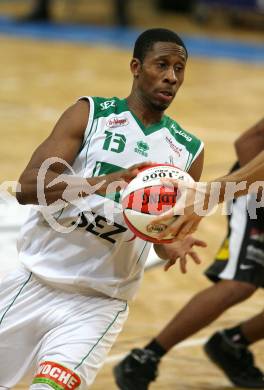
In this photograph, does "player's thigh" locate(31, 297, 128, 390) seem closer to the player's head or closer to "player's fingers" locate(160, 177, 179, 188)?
"player's fingers" locate(160, 177, 179, 188)

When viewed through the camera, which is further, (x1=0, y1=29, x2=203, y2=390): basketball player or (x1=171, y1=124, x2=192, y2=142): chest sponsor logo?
(x1=171, y1=124, x2=192, y2=142): chest sponsor logo

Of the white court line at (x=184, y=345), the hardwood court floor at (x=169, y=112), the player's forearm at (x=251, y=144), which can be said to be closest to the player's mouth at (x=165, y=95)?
the player's forearm at (x=251, y=144)

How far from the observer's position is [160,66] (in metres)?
4.43

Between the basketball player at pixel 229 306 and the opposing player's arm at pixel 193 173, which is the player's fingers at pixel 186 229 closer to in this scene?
the opposing player's arm at pixel 193 173

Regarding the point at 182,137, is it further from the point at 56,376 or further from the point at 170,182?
the point at 56,376

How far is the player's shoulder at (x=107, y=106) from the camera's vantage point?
4.48 metres

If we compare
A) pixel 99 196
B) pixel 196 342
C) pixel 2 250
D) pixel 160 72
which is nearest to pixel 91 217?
pixel 99 196

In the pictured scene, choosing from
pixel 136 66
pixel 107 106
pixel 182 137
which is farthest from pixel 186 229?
pixel 136 66

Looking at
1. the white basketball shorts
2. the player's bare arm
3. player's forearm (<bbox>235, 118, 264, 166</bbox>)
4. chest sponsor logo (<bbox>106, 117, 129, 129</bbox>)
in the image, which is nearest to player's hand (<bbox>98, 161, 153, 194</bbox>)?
the player's bare arm

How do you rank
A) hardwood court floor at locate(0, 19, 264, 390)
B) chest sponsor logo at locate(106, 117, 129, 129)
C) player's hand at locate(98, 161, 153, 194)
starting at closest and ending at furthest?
player's hand at locate(98, 161, 153, 194) < chest sponsor logo at locate(106, 117, 129, 129) < hardwood court floor at locate(0, 19, 264, 390)

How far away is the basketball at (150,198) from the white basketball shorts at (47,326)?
0.56 m

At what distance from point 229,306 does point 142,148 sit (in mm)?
1551

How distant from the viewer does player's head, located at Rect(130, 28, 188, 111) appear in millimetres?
4402

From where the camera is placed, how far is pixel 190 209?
4082 mm
